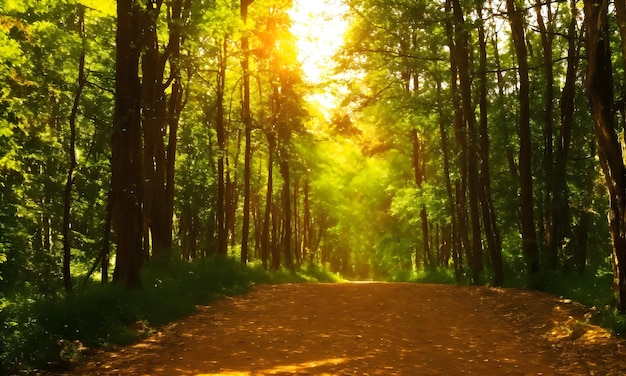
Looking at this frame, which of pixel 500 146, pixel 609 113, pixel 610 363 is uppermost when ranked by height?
pixel 500 146

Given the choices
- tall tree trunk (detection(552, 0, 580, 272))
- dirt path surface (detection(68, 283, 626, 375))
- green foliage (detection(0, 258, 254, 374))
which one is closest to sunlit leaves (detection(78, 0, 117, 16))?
green foliage (detection(0, 258, 254, 374))

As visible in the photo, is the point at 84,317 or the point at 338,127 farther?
the point at 338,127

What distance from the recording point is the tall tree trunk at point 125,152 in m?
10.1

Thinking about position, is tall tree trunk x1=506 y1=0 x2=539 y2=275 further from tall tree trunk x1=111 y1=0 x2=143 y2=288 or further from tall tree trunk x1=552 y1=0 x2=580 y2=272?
tall tree trunk x1=111 y1=0 x2=143 y2=288

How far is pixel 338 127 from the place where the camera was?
74.1 feet

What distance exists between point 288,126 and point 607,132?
57.1 ft

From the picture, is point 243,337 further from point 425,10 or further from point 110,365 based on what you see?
point 425,10

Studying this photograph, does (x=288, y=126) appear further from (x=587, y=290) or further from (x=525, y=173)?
(x=587, y=290)

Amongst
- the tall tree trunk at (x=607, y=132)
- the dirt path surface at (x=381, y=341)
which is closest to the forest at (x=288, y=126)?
the tall tree trunk at (x=607, y=132)

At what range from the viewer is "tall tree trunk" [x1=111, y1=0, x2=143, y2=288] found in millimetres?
10109

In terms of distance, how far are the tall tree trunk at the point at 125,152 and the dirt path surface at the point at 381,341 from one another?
6.11 feet

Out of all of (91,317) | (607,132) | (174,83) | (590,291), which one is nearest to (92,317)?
(91,317)

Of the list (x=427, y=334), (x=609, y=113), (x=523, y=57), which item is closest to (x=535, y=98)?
(x=523, y=57)

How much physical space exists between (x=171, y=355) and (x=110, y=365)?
870mm
